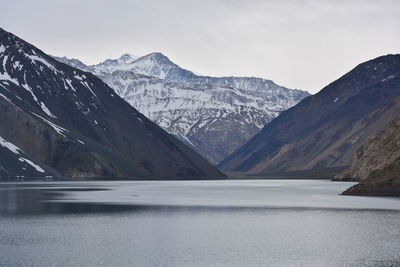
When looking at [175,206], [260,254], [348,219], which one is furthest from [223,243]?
[175,206]

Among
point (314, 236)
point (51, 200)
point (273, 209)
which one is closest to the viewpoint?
point (314, 236)

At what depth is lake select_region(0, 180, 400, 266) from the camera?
64625 millimetres

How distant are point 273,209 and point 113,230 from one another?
44.6 meters

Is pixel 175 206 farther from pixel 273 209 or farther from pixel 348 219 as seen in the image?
pixel 348 219

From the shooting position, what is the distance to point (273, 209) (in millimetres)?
125500

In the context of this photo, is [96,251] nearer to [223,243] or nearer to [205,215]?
[223,243]

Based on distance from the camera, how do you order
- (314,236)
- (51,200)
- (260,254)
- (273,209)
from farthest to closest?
(51,200)
(273,209)
(314,236)
(260,254)

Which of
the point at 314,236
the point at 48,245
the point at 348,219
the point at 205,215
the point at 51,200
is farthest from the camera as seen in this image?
the point at 51,200

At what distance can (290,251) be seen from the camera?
69.8m

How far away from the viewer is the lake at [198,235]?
64.6 meters

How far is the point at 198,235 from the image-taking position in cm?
8300

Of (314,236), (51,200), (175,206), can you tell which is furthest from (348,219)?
(51,200)

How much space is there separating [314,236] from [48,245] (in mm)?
30119

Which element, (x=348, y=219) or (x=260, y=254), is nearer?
(x=260, y=254)
